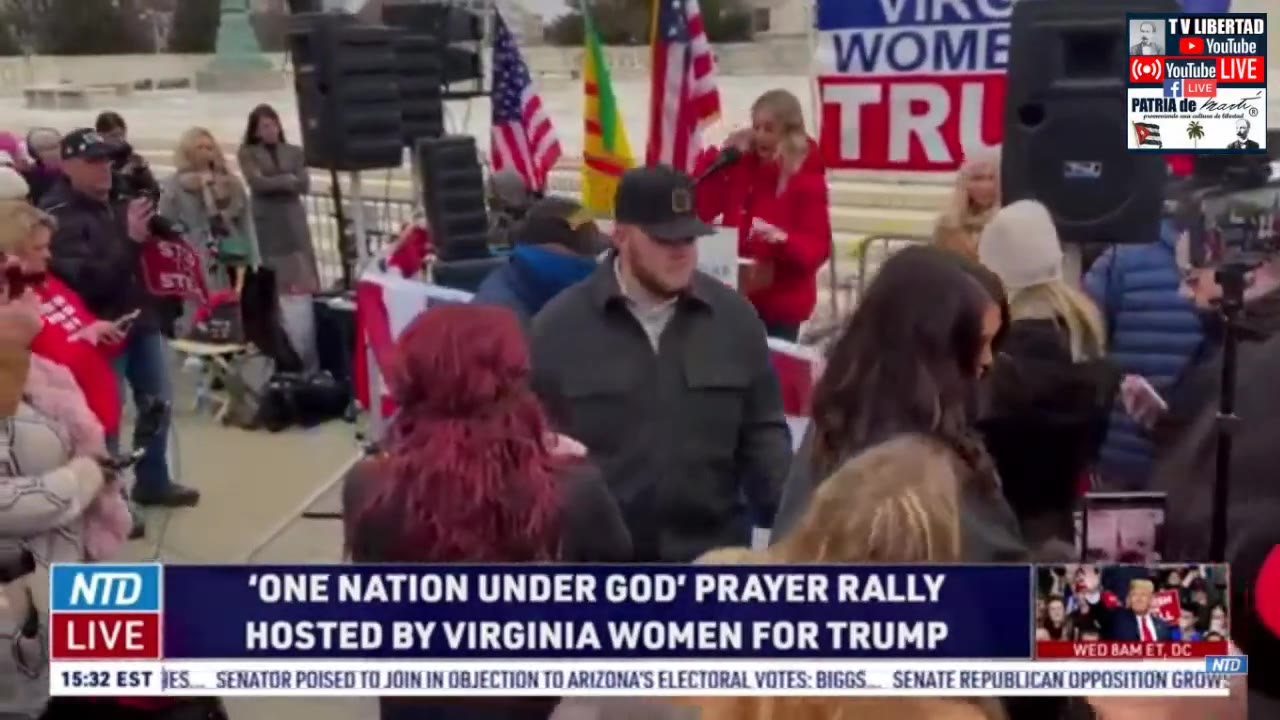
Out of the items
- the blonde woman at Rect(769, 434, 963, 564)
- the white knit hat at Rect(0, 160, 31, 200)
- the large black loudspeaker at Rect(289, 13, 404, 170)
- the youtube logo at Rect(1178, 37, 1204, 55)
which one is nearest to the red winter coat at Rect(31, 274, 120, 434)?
the white knit hat at Rect(0, 160, 31, 200)

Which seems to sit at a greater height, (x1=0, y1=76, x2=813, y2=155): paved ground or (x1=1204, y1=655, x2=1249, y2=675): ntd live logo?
(x1=0, y1=76, x2=813, y2=155): paved ground

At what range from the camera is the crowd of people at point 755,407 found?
188 centimetres

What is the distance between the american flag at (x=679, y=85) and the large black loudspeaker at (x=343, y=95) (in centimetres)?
61

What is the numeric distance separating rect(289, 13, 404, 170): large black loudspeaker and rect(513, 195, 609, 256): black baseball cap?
527mm

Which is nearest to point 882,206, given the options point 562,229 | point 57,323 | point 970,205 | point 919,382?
point 970,205

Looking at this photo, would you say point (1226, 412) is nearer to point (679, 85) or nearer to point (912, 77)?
point (912, 77)

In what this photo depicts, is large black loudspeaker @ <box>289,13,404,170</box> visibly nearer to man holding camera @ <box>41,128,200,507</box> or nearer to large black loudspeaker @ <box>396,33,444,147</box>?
large black loudspeaker @ <box>396,33,444,147</box>

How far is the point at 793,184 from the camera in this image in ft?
10.4

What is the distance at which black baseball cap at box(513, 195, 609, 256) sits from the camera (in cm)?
297

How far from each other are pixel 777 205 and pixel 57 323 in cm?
142

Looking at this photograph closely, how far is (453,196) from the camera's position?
3.60m

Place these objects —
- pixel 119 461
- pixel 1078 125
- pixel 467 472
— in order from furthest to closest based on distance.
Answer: pixel 119 461
pixel 1078 125
pixel 467 472

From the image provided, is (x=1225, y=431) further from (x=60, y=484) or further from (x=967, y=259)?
(x=60, y=484)

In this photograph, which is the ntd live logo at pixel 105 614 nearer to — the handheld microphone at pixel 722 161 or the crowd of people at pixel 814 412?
the crowd of people at pixel 814 412
